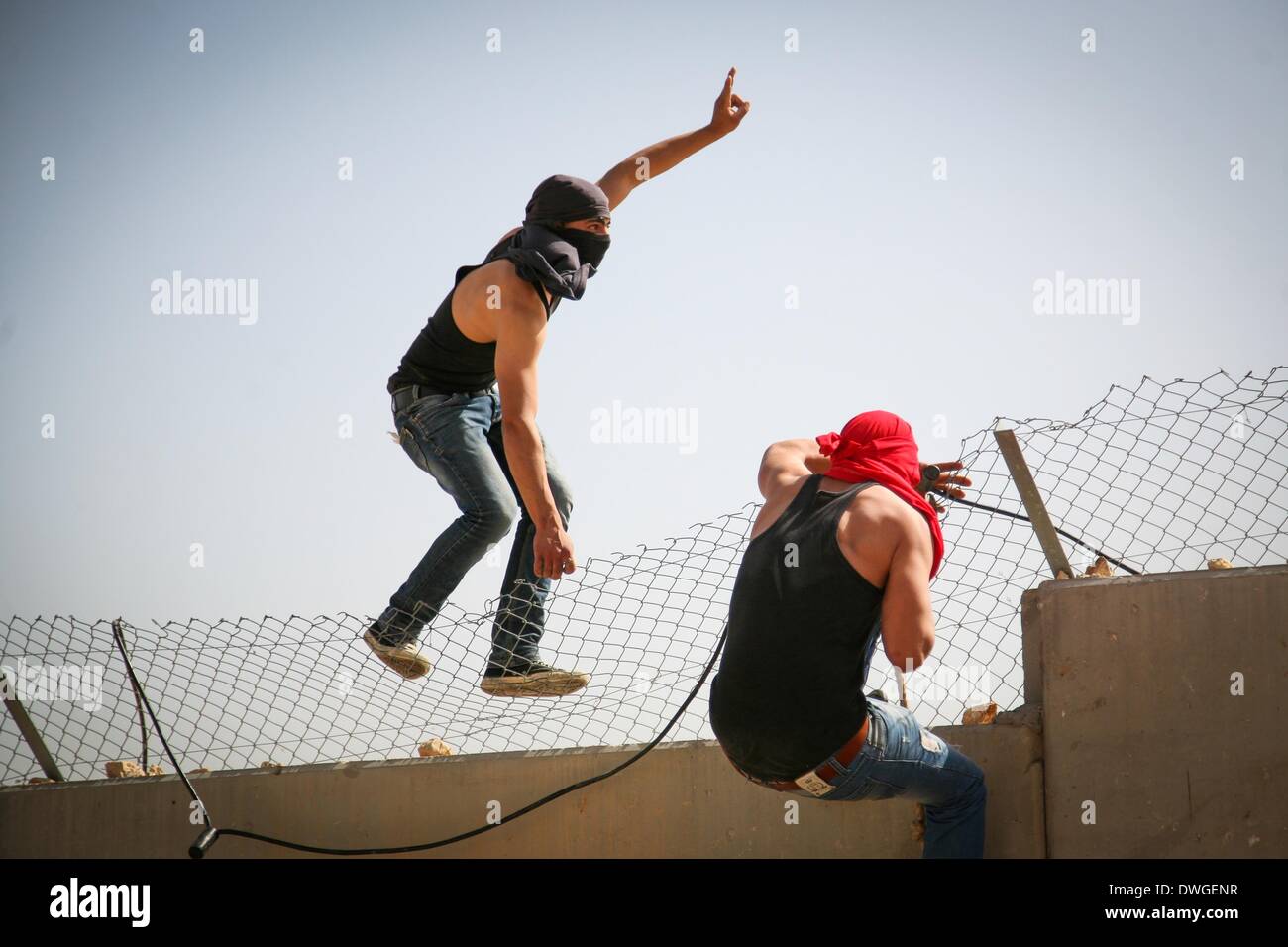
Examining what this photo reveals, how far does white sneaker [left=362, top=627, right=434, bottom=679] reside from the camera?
4.43 m

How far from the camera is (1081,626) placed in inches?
157

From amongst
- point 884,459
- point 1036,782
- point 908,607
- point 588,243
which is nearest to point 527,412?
point 588,243

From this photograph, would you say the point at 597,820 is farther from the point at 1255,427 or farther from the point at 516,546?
the point at 1255,427

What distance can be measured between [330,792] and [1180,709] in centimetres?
299

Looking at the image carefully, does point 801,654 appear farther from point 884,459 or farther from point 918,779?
point 884,459

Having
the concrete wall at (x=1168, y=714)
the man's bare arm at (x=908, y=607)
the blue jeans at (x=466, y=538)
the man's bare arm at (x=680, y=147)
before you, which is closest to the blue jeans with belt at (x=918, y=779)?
the man's bare arm at (x=908, y=607)

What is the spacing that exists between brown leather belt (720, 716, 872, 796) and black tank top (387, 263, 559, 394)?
6.24ft

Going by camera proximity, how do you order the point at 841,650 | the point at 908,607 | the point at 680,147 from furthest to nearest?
the point at 680,147 < the point at 841,650 < the point at 908,607

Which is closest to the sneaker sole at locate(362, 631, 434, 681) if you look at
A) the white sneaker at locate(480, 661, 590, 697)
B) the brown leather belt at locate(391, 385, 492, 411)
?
the white sneaker at locate(480, 661, 590, 697)

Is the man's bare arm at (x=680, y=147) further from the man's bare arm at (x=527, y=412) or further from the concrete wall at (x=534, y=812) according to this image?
the concrete wall at (x=534, y=812)

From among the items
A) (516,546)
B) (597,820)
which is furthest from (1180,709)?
(516,546)

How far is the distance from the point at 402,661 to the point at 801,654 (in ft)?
5.72

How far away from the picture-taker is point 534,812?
14.5ft

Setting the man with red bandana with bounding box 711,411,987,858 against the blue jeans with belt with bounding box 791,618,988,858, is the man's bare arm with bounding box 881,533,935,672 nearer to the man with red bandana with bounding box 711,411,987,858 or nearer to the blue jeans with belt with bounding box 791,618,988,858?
the man with red bandana with bounding box 711,411,987,858
